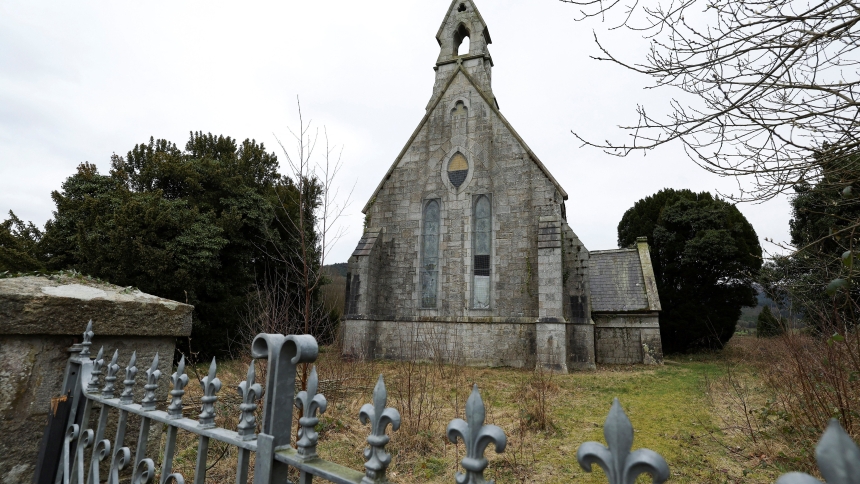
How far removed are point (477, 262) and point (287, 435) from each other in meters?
12.0

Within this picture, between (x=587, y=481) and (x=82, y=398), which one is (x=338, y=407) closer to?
(x=587, y=481)

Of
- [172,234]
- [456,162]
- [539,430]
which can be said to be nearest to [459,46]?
[456,162]

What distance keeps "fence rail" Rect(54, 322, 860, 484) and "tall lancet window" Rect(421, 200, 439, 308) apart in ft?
36.7

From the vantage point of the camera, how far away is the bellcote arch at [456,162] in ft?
45.2

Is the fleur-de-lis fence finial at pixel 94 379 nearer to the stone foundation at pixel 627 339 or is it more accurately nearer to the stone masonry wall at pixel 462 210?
the stone masonry wall at pixel 462 210

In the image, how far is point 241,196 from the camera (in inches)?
647

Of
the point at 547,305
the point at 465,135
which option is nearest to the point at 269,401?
the point at 547,305

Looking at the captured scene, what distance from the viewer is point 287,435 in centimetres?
146

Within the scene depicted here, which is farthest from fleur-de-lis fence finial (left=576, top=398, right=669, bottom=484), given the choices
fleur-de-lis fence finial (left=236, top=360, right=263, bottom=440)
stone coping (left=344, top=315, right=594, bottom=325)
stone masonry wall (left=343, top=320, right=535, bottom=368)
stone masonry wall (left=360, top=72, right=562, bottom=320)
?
stone masonry wall (left=360, top=72, right=562, bottom=320)

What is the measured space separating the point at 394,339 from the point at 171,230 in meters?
7.76

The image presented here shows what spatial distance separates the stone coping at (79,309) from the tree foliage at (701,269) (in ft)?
68.7

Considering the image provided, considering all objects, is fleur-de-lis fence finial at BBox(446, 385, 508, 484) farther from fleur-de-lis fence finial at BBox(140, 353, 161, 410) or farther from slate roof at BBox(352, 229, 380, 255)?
slate roof at BBox(352, 229, 380, 255)

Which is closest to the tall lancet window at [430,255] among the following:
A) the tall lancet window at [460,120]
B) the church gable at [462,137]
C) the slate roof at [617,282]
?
the church gable at [462,137]

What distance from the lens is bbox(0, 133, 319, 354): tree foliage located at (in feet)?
40.0
